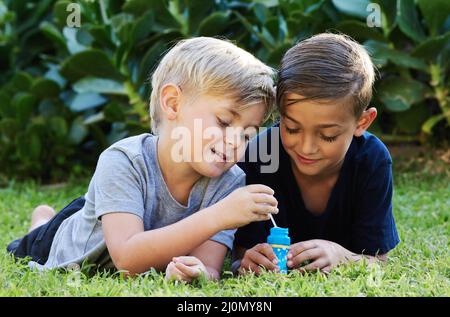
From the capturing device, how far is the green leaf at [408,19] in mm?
4789

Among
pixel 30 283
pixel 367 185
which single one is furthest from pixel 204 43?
pixel 30 283

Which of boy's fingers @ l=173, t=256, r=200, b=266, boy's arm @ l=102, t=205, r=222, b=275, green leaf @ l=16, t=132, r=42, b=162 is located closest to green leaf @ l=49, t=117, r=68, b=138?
green leaf @ l=16, t=132, r=42, b=162

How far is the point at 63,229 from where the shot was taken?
3.19m

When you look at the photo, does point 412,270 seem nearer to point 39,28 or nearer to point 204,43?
point 204,43

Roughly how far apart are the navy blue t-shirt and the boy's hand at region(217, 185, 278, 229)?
55cm

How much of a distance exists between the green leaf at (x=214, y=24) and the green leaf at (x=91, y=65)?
0.63 meters

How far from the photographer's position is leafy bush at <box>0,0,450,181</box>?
4.88 meters

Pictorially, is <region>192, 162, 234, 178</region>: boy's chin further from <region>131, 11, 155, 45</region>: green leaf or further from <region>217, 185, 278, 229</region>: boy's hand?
<region>131, 11, 155, 45</region>: green leaf

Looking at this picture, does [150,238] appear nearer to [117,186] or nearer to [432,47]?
[117,186]

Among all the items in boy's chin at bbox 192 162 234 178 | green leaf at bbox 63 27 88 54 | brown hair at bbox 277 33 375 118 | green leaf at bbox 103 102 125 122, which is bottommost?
green leaf at bbox 103 102 125 122

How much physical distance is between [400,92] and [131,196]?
2.72 m

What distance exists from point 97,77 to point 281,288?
320cm

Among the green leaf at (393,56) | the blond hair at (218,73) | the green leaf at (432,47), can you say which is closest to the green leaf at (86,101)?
the green leaf at (393,56)

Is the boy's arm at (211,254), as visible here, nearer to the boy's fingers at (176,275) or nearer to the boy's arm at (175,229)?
the boy's arm at (175,229)
